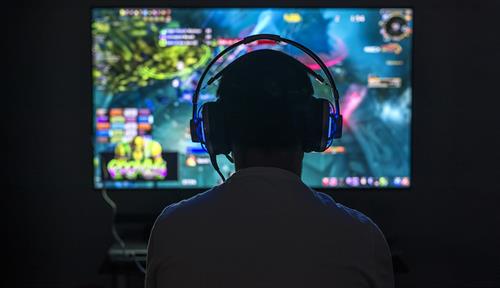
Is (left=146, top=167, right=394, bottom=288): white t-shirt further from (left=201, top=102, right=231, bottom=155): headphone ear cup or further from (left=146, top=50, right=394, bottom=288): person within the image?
(left=201, top=102, right=231, bottom=155): headphone ear cup

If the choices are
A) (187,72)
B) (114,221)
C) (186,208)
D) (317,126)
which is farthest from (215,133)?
(114,221)

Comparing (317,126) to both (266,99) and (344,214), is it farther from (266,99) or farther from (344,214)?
(344,214)

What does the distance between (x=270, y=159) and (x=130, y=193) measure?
227cm

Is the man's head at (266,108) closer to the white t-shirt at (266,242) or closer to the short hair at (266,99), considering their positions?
the short hair at (266,99)

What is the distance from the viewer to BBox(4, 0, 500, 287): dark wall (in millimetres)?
3215

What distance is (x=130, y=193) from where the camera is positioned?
3238 millimetres

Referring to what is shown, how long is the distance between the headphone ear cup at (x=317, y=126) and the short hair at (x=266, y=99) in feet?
0.19

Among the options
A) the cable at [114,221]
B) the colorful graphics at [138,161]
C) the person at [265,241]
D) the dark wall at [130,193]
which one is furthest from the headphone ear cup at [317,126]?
the dark wall at [130,193]

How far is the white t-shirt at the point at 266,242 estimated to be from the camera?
948 mm

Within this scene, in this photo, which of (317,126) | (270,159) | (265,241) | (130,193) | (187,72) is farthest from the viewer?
(130,193)

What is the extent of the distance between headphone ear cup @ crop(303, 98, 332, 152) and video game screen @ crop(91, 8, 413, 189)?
1605 mm

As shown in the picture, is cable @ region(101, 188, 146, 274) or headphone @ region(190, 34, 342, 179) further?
cable @ region(101, 188, 146, 274)

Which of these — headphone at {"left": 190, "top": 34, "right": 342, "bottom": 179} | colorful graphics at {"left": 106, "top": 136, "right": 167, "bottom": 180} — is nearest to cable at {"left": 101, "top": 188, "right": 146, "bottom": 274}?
colorful graphics at {"left": 106, "top": 136, "right": 167, "bottom": 180}

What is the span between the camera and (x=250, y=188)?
999 mm
